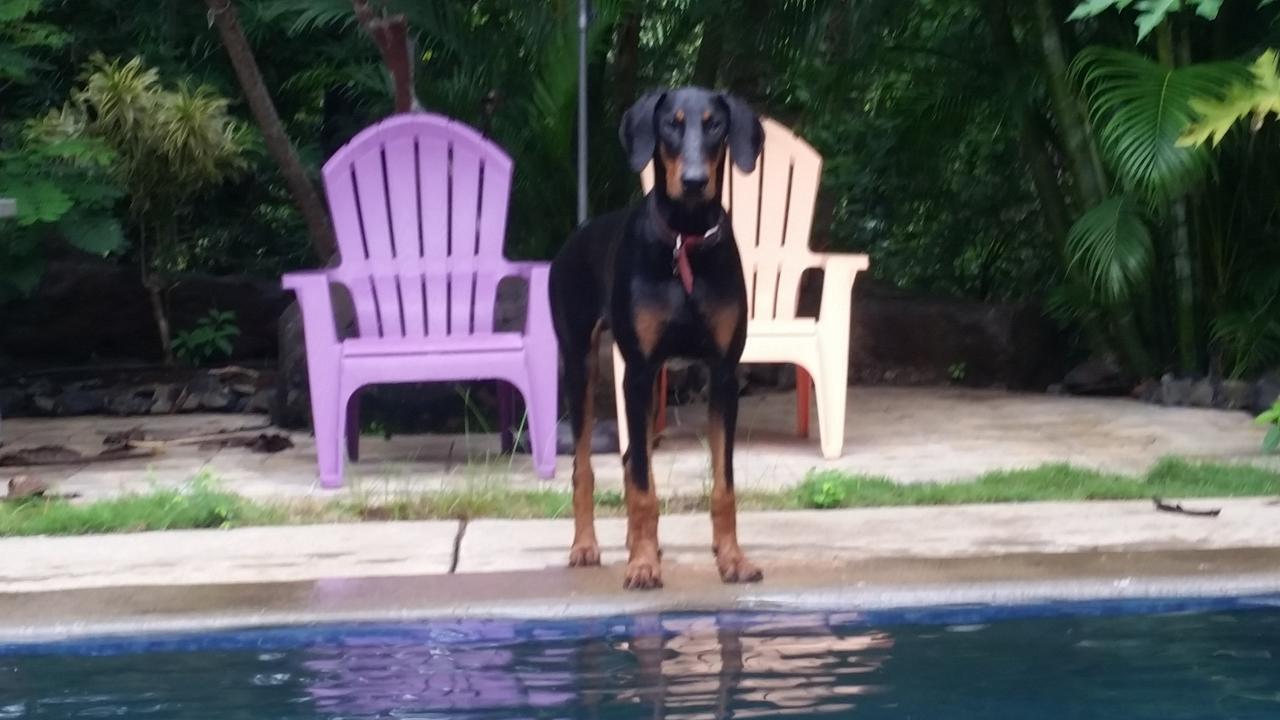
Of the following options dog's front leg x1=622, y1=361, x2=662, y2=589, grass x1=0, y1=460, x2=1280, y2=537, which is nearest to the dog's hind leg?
dog's front leg x1=622, y1=361, x2=662, y2=589

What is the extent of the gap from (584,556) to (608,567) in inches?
3.1

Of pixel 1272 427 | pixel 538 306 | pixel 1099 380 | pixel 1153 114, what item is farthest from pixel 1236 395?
pixel 538 306

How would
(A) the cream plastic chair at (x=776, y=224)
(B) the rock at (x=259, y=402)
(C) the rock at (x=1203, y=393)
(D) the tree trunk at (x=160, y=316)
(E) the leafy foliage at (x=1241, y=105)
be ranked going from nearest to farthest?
(E) the leafy foliage at (x=1241, y=105), (A) the cream plastic chair at (x=776, y=224), (C) the rock at (x=1203, y=393), (B) the rock at (x=259, y=402), (D) the tree trunk at (x=160, y=316)

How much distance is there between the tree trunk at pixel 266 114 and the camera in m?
6.60

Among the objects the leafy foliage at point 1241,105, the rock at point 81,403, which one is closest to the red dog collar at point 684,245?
the leafy foliage at point 1241,105

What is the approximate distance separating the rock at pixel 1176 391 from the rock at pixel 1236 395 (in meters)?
0.16

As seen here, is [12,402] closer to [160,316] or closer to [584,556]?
[160,316]

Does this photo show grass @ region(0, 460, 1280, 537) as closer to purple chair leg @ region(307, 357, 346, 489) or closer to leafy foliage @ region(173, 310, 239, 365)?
purple chair leg @ region(307, 357, 346, 489)

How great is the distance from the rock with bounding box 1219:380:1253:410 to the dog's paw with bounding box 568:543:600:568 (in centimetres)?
386

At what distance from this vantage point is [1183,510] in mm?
4316

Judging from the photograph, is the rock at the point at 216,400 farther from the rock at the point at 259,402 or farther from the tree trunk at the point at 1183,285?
the tree trunk at the point at 1183,285

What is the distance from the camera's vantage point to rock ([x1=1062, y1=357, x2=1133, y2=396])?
7453mm

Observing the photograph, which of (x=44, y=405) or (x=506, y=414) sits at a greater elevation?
(x=506, y=414)

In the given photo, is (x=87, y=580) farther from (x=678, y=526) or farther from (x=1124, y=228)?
(x=1124, y=228)
